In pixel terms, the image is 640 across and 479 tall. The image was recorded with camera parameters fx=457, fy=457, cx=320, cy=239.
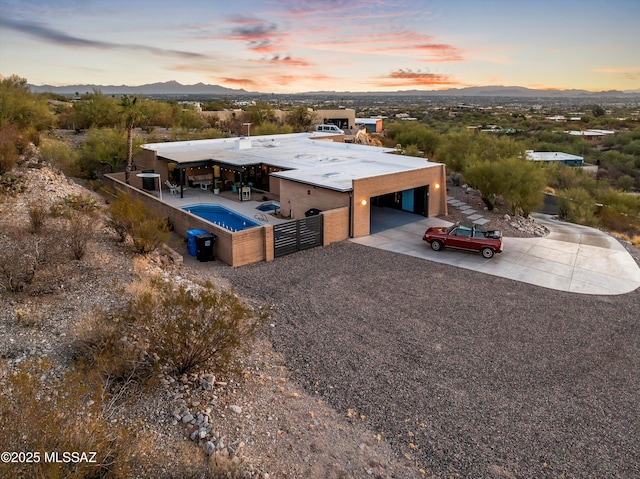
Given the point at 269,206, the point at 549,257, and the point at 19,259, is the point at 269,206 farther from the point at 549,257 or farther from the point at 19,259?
the point at 19,259

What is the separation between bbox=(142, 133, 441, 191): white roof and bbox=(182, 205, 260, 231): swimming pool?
118 inches

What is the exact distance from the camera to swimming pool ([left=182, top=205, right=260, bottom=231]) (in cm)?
2369

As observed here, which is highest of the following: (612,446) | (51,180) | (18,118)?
(18,118)

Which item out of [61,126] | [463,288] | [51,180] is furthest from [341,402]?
[61,126]

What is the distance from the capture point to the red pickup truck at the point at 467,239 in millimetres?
18391

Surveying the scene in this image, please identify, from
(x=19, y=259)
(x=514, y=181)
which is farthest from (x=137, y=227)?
(x=514, y=181)

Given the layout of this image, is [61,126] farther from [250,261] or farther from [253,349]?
[253,349]

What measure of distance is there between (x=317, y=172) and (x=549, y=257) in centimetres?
1216

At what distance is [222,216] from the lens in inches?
1014

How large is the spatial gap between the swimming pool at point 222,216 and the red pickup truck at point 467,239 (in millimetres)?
9151

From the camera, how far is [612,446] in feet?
26.8

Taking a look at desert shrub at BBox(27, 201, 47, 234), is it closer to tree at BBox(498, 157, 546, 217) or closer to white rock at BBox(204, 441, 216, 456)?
white rock at BBox(204, 441, 216, 456)

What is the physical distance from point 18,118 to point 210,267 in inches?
934

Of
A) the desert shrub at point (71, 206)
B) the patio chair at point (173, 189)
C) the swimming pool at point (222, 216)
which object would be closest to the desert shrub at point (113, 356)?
the desert shrub at point (71, 206)
